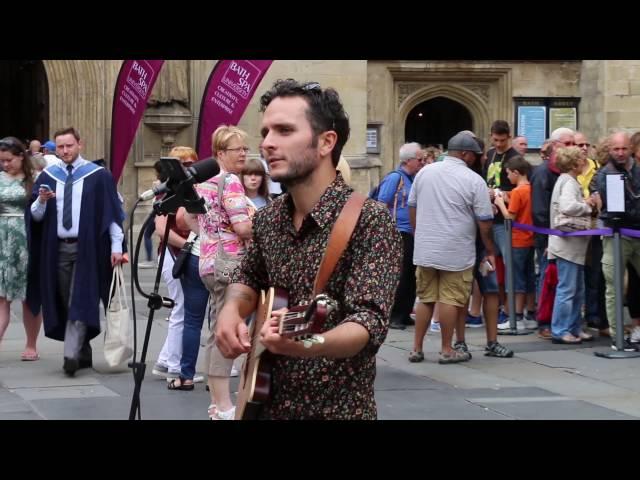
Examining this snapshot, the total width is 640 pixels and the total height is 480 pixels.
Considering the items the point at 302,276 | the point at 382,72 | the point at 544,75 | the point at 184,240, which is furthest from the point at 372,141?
the point at 302,276

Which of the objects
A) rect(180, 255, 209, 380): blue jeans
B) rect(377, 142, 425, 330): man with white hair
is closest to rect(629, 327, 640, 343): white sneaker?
rect(377, 142, 425, 330): man with white hair

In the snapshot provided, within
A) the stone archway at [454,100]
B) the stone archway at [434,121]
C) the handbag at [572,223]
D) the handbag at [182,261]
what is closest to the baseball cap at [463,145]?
the handbag at [572,223]

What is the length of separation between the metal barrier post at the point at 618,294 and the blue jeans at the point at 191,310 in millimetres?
3675

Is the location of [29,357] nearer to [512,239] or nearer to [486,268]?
[486,268]

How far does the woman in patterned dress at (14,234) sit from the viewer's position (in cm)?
973

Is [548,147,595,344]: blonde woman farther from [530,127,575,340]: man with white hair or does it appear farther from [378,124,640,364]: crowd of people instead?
[530,127,575,340]: man with white hair

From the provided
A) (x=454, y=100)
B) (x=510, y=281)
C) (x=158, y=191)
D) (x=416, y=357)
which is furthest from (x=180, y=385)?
(x=454, y=100)

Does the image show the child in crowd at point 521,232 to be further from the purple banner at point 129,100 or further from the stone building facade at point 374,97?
the stone building facade at point 374,97

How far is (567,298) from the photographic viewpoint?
1048 cm

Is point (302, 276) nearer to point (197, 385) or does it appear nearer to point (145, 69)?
point (197, 385)

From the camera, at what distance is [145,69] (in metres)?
12.4

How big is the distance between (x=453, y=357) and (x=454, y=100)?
39.1ft

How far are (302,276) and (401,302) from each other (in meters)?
8.28

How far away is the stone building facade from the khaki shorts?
9599mm
